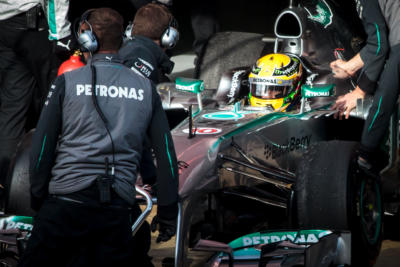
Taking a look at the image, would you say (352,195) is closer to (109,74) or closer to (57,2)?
(109,74)

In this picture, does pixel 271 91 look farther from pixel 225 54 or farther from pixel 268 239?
pixel 268 239

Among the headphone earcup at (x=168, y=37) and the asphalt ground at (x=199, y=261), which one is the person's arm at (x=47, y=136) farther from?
the asphalt ground at (x=199, y=261)

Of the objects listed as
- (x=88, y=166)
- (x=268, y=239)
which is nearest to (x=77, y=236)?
(x=88, y=166)

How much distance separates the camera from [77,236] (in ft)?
11.0

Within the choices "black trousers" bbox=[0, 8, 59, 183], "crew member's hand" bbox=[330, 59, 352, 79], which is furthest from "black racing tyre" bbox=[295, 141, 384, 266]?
"black trousers" bbox=[0, 8, 59, 183]

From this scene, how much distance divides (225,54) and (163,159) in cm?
440

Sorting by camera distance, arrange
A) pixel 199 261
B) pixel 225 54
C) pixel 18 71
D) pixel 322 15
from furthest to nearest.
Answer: pixel 225 54
pixel 322 15
pixel 18 71
pixel 199 261

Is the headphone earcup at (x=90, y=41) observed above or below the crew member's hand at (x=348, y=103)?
above

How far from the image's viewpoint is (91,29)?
11.6ft

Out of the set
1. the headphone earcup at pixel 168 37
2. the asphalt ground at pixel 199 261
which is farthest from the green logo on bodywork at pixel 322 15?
the headphone earcup at pixel 168 37

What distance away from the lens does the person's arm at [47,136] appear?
338 cm

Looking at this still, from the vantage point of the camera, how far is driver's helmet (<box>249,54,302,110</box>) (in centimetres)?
607

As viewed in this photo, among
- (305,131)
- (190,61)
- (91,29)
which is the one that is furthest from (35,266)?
(190,61)

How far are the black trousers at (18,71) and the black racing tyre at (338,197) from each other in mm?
2518
